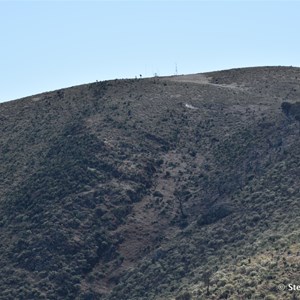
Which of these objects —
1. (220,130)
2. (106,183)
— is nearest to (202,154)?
(220,130)

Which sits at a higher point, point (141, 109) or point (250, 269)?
point (141, 109)

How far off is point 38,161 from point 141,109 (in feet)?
49.0

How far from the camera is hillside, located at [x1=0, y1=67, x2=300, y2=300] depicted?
6712cm

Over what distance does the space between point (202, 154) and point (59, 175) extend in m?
14.5

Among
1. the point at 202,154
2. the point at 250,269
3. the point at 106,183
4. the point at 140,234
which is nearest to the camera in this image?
the point at 250,269

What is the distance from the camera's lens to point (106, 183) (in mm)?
84312

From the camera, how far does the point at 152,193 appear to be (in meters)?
83.4

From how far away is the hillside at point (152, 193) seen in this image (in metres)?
67.1

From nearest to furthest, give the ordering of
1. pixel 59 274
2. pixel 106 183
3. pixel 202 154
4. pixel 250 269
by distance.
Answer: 1. pixel 250 269
2. pixel 59 274
3. pixel 106 183
4. pixel 202 154

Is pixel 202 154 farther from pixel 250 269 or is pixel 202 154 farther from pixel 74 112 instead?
pixel 250 269

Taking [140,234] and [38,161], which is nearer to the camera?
[140,234]

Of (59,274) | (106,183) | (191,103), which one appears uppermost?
(191,103)

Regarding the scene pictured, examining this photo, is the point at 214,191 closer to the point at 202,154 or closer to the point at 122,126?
the point at 202,154

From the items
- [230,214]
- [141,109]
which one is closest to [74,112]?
[141,109]
